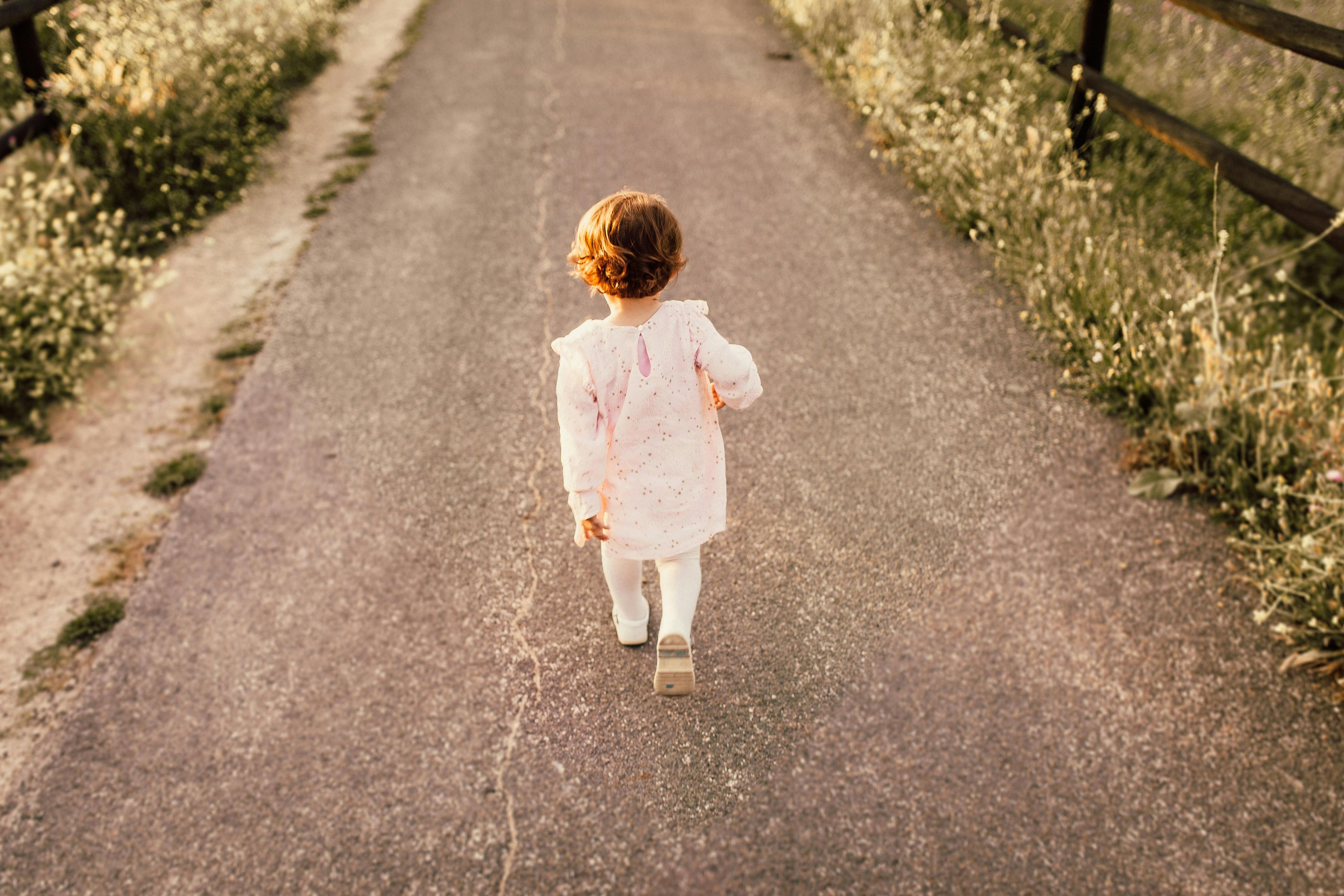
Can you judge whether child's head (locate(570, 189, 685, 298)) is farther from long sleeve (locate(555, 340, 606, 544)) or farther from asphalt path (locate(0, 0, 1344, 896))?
asphalt path (locate(0, 0, 1344, 896))

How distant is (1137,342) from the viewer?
3.84m

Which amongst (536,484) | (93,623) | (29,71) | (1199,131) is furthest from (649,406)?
(29,71)

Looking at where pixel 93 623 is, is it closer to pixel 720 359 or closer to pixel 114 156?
pixel 720 359

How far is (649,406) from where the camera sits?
91.6 inches

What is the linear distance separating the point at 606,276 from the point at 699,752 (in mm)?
1427

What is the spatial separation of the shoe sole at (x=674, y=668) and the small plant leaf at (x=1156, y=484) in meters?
2.08

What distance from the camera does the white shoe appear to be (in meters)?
2.90

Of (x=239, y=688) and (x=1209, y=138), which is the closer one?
(x=239, y=688)

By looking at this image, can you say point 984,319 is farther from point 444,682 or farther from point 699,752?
point 444,682

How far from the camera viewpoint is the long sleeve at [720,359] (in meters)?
2.29

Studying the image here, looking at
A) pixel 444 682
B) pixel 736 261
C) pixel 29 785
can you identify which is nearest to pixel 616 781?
pixel 444 682

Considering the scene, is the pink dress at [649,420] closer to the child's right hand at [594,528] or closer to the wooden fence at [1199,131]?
the child's right hand at [594,528]

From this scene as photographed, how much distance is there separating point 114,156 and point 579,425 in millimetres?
4880

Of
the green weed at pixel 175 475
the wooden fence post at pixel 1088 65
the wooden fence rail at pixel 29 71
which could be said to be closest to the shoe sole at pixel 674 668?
the green weed at pixel 175 475
